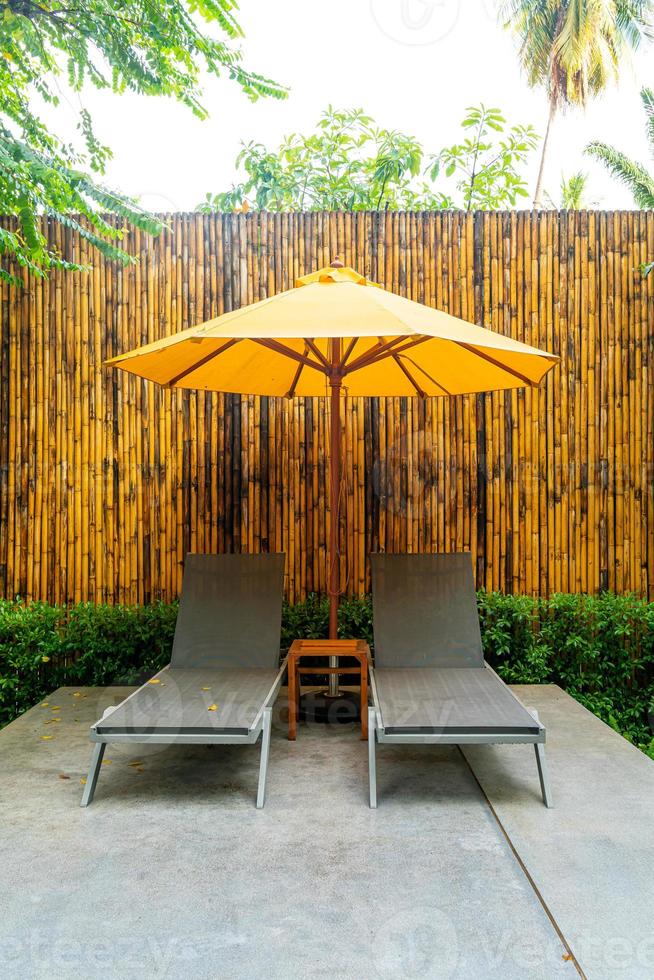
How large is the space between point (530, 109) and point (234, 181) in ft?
35.6

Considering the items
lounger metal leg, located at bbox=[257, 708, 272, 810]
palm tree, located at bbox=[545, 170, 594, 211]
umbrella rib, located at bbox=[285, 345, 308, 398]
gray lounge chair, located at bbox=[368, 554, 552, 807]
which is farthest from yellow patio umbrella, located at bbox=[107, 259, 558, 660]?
palm tree, located at bbox=[545, 170, 594, 211]

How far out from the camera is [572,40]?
49.3 feet

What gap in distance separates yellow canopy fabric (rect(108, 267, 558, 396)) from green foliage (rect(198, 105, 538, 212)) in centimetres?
440

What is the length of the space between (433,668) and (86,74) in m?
4.32

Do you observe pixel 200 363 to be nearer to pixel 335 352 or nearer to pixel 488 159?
pixel 335 352

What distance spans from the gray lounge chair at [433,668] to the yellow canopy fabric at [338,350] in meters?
1.10

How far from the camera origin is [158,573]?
5020 millimetres

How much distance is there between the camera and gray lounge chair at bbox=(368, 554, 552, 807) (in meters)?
2.97

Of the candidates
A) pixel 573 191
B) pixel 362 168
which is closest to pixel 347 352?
pixel 362 168

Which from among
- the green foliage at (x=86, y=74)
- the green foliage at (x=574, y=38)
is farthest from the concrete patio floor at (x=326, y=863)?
the green foliage at (x=574, y=38)

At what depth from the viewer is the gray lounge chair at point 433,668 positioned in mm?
2973

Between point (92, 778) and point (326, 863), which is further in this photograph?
point (92, 778)

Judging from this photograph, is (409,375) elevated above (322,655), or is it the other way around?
(409,375)

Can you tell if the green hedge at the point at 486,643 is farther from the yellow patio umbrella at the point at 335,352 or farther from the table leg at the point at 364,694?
the yellow patio umbrella at the point at 335,352
